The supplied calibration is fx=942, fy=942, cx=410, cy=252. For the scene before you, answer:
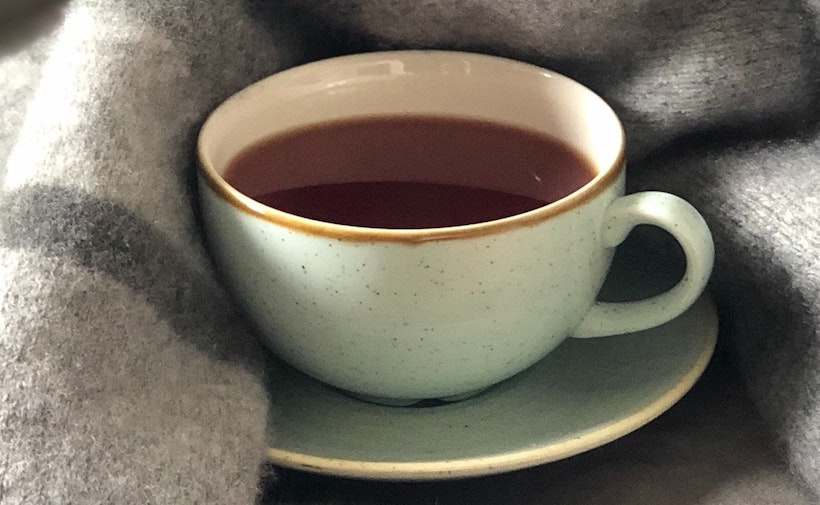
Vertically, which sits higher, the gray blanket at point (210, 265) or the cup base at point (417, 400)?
the gray blanket at point (210, 265)

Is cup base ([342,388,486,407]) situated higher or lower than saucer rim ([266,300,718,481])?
lower

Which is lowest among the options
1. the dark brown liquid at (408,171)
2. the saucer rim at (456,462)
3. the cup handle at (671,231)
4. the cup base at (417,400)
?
the cup base at (417,400)

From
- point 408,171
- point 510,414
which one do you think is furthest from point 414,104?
point 510,414

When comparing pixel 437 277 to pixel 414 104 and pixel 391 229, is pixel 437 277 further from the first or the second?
pixel 414 104

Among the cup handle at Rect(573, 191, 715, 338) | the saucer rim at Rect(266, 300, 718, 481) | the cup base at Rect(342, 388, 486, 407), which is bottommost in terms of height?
the cup base at Rect(342, 388, 486, 407)
